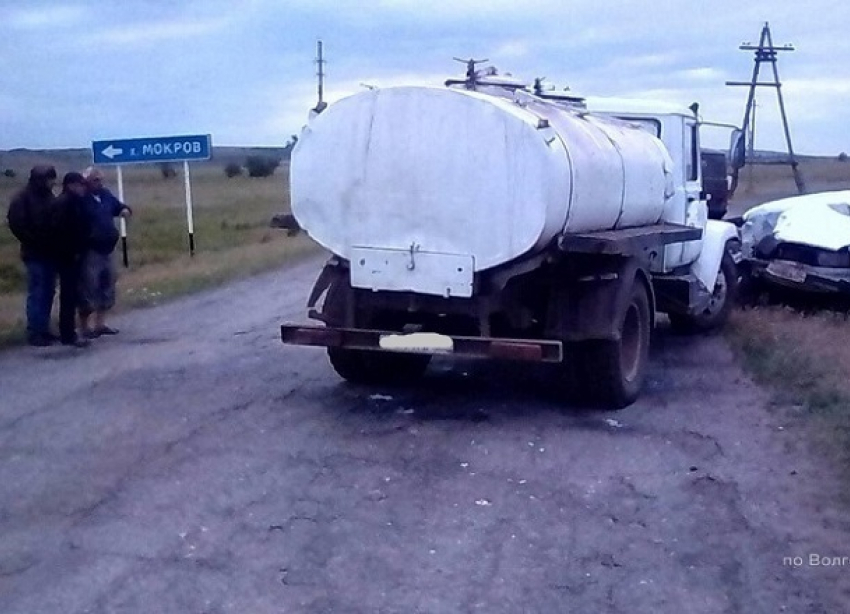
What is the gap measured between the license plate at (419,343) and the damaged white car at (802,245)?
673 cm

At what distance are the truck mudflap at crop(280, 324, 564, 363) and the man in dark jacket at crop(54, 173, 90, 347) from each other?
3889 millimetres

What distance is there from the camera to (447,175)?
9109 millimetres

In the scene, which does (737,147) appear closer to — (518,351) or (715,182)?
(518,351)

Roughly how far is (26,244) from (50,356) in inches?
49.2

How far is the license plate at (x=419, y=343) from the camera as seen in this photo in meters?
9.33

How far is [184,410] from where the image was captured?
9.87 metres

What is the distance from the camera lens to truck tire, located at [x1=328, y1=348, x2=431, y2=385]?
34.9 ft

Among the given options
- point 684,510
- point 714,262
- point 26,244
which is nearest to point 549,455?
point 684,510

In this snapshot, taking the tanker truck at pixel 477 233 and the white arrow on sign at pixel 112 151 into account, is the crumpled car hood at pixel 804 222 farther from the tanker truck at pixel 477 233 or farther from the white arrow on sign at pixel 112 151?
the white arrow on sign at pixel 112 151

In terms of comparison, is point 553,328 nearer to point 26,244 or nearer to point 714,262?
point 714,262

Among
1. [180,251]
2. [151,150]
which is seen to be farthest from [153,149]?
[180,251]

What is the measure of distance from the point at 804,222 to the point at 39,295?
894 centimetres

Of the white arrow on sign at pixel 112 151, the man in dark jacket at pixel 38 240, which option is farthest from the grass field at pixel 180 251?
the white arrow on sign at pixel 112 151

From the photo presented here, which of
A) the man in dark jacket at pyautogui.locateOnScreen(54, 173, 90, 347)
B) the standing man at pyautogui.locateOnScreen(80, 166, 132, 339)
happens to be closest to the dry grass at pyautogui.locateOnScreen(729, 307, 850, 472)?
the standing man at pyautogui.locateOnScreen(80, 166, 132, 339)
